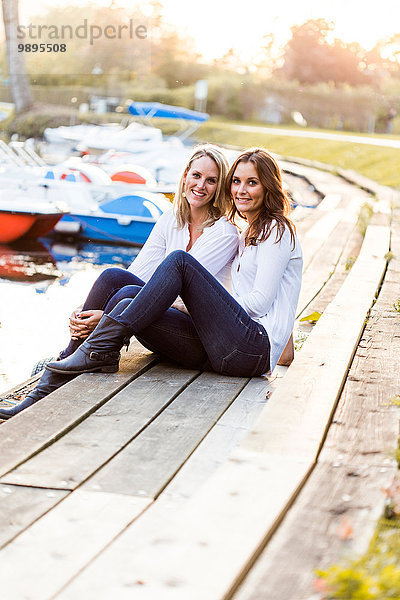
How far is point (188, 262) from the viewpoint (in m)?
3.64

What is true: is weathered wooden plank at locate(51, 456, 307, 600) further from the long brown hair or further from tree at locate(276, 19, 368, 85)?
tree at locate(276, 19, 368, 85)

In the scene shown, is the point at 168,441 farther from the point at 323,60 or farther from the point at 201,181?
the point at 323,60

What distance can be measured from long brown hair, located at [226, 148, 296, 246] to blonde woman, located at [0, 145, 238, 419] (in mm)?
201

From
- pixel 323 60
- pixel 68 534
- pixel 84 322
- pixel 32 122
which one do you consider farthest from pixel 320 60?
pixel 68 534

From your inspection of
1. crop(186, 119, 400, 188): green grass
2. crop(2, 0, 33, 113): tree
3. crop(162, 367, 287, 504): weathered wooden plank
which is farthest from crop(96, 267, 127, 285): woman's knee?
crop(2, 0, 33, 113): tree

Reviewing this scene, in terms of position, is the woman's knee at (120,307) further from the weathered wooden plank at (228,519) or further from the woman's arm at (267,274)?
the weathered wooden plank at (228,519)

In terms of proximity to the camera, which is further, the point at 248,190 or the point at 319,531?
the point at 248,190

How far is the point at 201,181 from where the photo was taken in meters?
4.09

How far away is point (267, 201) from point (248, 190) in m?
0.10

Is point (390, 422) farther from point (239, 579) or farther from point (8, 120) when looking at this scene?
point (8, 120)

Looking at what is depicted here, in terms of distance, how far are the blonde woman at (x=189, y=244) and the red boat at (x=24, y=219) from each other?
7.79 meters

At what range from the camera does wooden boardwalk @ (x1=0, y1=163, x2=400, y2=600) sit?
1.80m

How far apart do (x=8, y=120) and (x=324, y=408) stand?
29450mm

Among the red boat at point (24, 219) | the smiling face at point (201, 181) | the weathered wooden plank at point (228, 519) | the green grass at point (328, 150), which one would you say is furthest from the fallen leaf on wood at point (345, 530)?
the green grass at point (328, 150)
